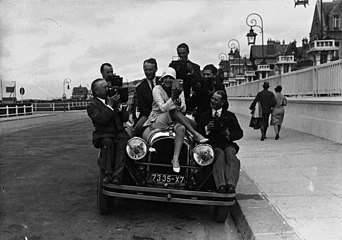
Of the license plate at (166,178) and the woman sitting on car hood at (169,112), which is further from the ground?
the woman sitting on car hood at (169,112)

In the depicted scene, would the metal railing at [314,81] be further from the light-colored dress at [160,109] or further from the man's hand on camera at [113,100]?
the man's hand on camera at [113,100]

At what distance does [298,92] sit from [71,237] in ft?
44.9

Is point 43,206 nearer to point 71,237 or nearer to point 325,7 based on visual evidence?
point 71,237

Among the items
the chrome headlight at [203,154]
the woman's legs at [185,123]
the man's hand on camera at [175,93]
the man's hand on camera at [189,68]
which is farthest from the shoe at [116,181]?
the man's hand on camera at [189,68]

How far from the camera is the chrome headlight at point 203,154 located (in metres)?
6.23

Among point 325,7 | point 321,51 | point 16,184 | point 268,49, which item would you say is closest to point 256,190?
point 16,184

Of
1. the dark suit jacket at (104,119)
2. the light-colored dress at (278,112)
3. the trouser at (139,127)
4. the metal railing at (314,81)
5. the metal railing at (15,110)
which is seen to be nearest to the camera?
the dark suit jacket at (104,119)

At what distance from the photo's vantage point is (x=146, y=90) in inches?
291

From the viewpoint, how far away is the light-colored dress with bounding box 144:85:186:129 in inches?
260

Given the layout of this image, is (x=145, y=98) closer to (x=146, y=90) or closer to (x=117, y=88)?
(x=146, y=90)

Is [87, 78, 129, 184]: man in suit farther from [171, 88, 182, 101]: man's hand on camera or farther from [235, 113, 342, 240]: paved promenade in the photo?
[235, 113, 342, 240]: paved promenade

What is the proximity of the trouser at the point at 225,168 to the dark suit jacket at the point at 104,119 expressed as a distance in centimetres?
138

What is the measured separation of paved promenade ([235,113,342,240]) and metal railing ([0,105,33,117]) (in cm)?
3150

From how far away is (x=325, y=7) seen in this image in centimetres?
5666
